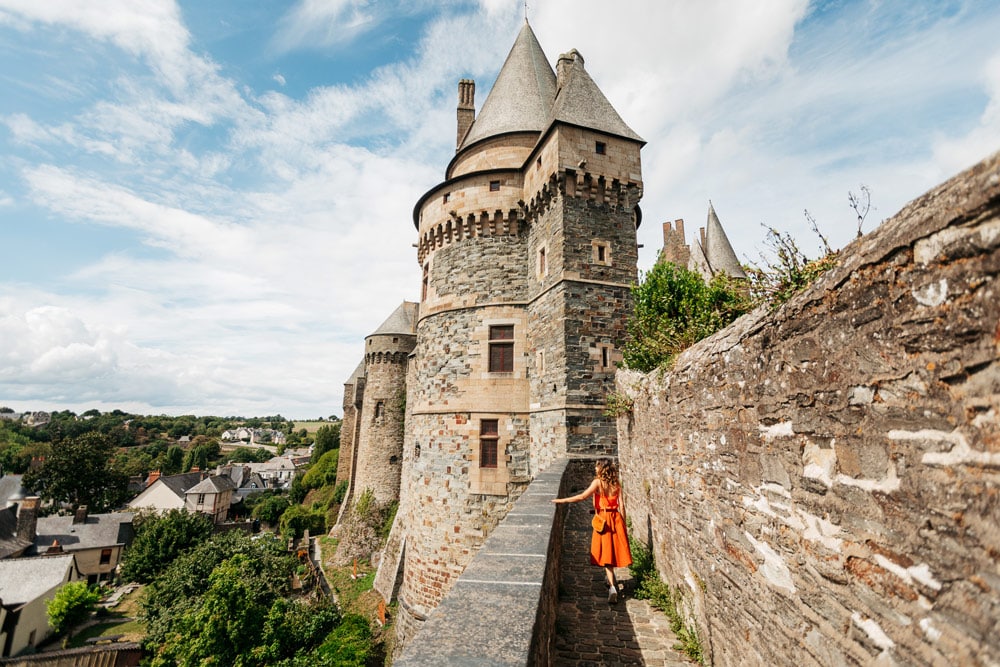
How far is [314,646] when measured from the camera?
18828 mm

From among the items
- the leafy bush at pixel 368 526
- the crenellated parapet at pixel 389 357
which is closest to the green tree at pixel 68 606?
the leafy bush at pixel 368 526

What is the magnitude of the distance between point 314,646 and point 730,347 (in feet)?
69.9

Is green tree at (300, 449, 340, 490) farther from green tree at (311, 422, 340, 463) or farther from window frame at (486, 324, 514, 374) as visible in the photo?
window frame at (486, 324, 514, 374)

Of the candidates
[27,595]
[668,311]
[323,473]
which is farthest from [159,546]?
[668,311]

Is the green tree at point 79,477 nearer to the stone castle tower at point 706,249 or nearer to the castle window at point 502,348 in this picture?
the castle window at point 502,348

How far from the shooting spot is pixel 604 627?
16.9 feet

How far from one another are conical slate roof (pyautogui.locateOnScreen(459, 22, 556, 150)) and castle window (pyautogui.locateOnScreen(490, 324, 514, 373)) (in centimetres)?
725

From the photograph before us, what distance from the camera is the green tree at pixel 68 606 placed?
2572 cm

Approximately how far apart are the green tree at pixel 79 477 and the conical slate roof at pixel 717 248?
62.1 meters

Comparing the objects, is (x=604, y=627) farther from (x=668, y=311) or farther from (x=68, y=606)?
(x=68, y=606)

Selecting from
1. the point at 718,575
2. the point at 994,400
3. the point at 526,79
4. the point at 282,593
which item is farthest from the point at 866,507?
the point at 282,593

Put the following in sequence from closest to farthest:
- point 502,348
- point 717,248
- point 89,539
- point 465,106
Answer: point 502,348
point 465,106
point 717,248
point 89,539

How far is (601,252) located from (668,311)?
3.74 m

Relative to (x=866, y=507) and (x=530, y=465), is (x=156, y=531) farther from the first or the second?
(x=866, y=507)
